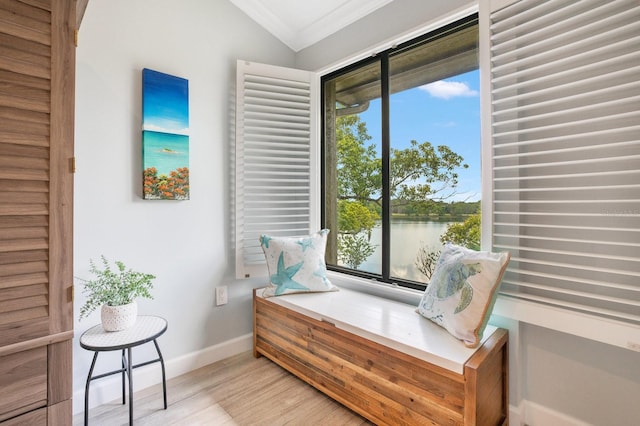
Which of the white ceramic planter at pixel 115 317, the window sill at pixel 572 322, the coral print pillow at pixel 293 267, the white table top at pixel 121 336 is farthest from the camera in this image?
the coral print pillow at pixel 293 267

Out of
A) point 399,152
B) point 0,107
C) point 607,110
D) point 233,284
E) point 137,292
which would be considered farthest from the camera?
point 233,284

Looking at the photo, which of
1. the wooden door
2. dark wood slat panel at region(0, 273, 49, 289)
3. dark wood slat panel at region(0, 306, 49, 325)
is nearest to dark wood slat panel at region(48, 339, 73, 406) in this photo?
the wooden door

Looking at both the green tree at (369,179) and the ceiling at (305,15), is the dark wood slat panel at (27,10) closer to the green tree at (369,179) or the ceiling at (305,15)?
the ceiling at (305,15)

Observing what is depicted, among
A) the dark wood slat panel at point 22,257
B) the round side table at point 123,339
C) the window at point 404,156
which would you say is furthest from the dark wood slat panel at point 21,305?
the window at point 404,156

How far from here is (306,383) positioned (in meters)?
2.08

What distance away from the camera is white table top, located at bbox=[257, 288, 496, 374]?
4.56 feet

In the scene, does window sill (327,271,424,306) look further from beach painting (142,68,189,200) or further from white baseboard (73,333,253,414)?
beach painting (142,68,189,200)

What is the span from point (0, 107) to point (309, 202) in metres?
1.91

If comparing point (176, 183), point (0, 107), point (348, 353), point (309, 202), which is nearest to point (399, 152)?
point (309, 202)

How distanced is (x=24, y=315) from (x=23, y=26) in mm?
1040

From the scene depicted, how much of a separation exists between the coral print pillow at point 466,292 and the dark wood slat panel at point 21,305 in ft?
5.63

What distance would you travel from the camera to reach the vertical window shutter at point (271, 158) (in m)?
2.42

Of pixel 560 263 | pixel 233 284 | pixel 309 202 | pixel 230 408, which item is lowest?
pixel 230 408

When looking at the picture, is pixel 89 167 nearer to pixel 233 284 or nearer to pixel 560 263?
pixel 233 284
